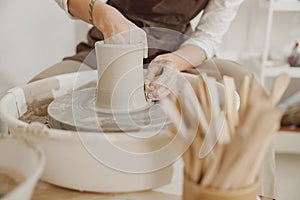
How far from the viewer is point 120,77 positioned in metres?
0.85

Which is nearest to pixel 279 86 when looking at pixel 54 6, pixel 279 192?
pixel 54 6

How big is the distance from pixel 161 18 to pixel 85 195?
91cm

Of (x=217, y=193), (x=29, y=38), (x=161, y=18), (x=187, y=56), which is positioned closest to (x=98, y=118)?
(x=217, y=193)

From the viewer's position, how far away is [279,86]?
1.90 feet

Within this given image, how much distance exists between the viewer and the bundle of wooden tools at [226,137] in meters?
0.54

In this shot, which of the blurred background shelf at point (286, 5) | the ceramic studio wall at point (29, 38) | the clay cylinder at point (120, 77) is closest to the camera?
the clay cylinder at point (120, 77)

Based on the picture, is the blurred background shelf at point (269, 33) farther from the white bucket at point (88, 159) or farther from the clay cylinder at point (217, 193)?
the clay cylinder at point (217, 193)

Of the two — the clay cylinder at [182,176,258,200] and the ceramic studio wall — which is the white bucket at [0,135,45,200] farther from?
the ceramic studio wall

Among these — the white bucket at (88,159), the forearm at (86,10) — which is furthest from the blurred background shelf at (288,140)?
the white bucket at (88,159)

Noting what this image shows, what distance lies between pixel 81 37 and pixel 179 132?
5.43 feet

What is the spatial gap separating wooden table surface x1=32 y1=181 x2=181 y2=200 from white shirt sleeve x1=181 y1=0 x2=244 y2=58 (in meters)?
0.81

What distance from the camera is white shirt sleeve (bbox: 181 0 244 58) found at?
4.84 ft

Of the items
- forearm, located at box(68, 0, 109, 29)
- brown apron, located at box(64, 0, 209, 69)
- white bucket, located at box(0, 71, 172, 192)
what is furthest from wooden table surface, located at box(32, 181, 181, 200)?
brown apron, located at box(64, 0, 209, 69)

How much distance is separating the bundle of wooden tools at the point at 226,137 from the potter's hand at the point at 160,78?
0.33m
